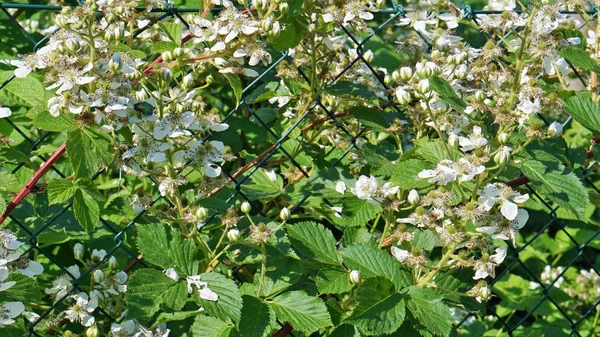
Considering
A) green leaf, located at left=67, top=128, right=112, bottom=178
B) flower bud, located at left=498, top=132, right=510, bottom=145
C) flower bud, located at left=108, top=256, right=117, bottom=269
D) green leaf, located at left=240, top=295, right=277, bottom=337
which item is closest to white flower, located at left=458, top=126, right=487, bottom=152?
flower bud, located at left=498, top=132, right=510, bottom=145

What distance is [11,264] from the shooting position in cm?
190

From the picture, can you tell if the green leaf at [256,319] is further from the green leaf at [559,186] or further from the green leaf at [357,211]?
the green leaf at [559,186]

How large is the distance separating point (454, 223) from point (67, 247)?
A: 1446mm

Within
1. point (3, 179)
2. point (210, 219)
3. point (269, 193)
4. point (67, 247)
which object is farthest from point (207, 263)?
point (67, 247)

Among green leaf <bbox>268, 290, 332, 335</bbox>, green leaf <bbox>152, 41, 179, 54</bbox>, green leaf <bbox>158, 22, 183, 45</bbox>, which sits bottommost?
green leaf <bbox>268, 290, 332, 335</bbox>

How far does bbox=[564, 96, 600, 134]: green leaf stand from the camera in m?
2.07

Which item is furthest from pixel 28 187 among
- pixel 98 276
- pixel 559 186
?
pixel 559 186

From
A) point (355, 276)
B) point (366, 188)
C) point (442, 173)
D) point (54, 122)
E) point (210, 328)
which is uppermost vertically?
point (54, 122)

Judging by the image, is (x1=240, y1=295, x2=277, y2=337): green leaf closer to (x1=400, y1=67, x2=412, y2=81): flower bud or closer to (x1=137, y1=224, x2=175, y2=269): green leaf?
(x1=137, y1=224, x2=175, y2=269): green leaf

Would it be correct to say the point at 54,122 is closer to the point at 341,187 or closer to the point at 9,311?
the point at 9,311

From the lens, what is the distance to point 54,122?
1.79m

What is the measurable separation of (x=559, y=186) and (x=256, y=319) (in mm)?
779

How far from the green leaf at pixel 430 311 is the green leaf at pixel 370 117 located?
53 cm

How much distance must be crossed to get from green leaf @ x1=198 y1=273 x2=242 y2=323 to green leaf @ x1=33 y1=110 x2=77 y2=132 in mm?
483
